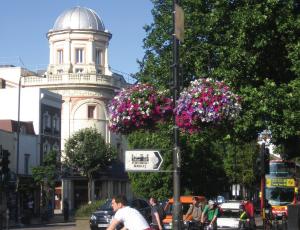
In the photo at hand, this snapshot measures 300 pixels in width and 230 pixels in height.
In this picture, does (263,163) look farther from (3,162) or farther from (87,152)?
(87,152)

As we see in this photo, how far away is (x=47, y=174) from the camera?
54.2 m

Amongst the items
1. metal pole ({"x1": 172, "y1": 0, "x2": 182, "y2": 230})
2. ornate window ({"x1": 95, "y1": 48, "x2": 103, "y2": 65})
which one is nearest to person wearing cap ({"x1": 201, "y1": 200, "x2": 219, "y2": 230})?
metal pole ({"x1": 172, "y1": 0, "x2": 182, "y2": 230})

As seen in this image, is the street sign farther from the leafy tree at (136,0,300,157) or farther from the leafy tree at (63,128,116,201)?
the leafy tree at (63,128,116,201)

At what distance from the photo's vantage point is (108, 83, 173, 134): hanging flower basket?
17.4 meters

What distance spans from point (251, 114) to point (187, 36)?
5.14 metres

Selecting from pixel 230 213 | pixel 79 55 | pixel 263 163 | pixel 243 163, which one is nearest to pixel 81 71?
pixel 79 55

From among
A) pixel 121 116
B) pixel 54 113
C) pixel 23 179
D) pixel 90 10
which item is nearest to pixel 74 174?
pixel 54 113

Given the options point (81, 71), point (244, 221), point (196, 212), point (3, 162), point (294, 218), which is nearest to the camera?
point (294, 218)

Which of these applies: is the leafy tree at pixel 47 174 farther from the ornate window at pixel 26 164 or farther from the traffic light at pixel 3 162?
the traffic light at pixel 3 162

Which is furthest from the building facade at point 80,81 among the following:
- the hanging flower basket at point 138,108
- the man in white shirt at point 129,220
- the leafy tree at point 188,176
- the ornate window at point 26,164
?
the man in white shirt at point 129,220

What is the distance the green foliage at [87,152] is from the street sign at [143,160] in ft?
165

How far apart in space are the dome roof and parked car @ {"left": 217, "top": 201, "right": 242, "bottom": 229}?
1825 inches

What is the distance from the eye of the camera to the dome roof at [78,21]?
76.4m

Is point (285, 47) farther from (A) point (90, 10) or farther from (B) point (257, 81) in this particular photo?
(A) point (90, 10)
